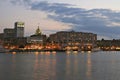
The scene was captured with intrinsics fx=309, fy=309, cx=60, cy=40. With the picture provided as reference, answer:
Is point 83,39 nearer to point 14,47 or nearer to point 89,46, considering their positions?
point 89,46

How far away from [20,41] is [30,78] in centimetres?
17157

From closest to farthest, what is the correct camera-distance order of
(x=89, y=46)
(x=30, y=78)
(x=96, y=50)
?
(x=30, y=78) < (x=96, y=50) < (x=89, y=46)

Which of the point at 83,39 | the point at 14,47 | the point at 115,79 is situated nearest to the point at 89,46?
the point at 83,39

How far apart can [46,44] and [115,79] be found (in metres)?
170

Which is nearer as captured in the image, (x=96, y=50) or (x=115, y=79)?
(x=115, y=79)

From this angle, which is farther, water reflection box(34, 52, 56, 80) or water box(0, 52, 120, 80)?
water box(0, 52, 120, 80)

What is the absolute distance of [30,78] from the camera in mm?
29328

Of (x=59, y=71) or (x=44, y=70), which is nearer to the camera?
(x=59, y=71)

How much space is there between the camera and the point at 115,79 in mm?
29406

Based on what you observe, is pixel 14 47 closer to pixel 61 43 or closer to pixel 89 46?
pixel 61 43

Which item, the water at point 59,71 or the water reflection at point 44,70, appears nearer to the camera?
the water reflection at point 44,70

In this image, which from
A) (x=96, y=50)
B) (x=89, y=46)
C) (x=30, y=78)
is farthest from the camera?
(x=89, y=46)

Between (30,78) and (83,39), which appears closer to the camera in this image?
(30,78)

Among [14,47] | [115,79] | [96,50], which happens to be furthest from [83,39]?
[115,79]
